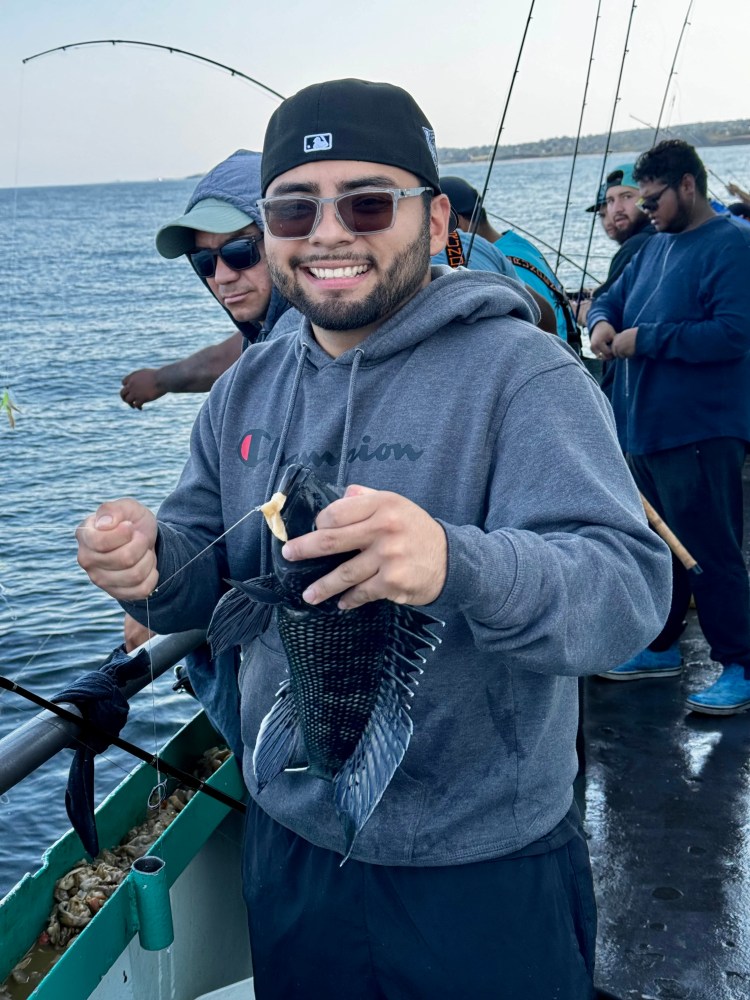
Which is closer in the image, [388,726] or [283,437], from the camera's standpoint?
[388,726]

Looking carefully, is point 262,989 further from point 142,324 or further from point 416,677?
point 142,324

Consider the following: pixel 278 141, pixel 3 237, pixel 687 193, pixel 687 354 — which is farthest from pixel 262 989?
pixel 3 237

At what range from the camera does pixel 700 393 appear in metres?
5.08

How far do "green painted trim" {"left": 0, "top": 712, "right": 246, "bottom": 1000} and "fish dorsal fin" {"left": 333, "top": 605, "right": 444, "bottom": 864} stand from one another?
1.01 m

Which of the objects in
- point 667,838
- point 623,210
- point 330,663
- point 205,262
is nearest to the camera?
point 330,663

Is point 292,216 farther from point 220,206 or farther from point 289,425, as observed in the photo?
point 220,206

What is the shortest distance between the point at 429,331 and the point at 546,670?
77 centimetres

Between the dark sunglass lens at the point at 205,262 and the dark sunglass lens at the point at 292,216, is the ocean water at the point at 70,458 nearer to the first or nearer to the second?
the dark sunglass lens at the point at 205,262

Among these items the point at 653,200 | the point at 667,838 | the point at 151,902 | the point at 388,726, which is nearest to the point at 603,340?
the point at 653,200

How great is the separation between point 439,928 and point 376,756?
1.43 ft

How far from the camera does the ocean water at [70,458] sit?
906cm

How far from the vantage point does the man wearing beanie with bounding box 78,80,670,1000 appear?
6.41 ft

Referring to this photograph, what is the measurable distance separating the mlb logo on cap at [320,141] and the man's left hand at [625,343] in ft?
11.0

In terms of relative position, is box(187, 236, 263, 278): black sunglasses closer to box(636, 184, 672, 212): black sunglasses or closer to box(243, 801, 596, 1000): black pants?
box(243, 801, 596, 1000): black pants
